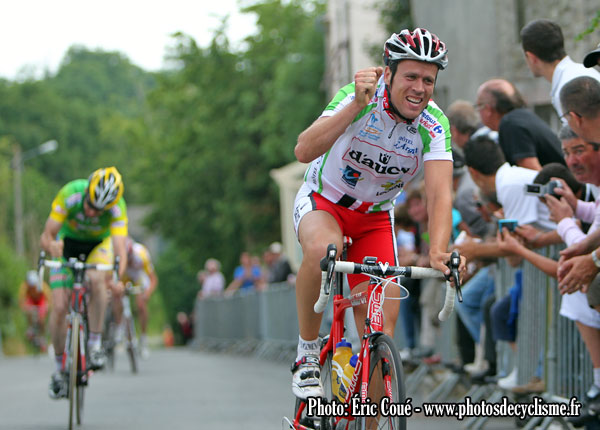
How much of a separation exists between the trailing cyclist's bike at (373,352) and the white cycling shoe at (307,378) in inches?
2.4

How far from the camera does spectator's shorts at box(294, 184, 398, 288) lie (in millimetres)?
6488

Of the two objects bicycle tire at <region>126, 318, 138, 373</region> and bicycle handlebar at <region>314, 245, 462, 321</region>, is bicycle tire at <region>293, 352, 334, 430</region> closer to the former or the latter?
bicycle handlebar at <region>314, 245, 462, 321</region>

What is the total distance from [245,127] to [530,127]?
37.0 metres

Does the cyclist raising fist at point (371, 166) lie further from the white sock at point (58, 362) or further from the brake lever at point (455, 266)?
the white sock at point (58, 362)

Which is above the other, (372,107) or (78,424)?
(372,107)

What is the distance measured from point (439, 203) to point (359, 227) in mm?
661

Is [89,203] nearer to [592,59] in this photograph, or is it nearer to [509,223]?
[509,223]

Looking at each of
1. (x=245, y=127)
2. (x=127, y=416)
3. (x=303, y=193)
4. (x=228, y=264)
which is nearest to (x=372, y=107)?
(x=303, y=193)

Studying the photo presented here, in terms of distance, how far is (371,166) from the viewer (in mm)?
A: 6328

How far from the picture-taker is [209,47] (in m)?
48.7

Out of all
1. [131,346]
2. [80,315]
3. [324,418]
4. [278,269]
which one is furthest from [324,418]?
[278,269]

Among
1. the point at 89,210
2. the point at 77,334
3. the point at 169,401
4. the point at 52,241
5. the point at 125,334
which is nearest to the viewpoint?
the point at 77,334

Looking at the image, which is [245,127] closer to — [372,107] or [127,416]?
[127,416]

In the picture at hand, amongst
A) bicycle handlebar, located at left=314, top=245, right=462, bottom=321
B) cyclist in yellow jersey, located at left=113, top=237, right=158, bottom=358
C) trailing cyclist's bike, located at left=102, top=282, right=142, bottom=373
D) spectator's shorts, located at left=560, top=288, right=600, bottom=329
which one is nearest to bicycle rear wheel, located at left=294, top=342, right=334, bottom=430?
bicycle handlebar, located at left=314, top=245, right=462, bottom=321
